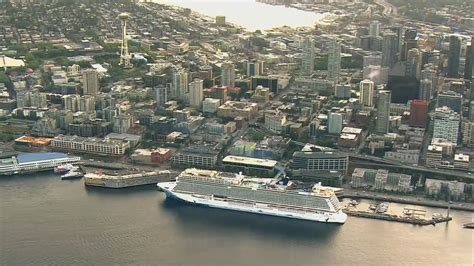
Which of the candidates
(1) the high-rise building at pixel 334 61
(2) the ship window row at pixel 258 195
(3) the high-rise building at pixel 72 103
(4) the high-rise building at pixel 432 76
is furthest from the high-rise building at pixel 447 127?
(3) the high-rise building at pixel 72 103

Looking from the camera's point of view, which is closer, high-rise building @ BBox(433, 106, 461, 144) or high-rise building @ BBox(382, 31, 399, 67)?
high-rise building @ BBox(433, 106, 461, 144)

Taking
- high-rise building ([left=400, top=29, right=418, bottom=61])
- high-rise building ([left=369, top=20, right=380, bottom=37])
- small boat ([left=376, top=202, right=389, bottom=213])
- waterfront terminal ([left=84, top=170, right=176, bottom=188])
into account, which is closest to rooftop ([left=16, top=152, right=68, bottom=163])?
waterfront terminal ([left=84, top=170, right=176, bottom=188])

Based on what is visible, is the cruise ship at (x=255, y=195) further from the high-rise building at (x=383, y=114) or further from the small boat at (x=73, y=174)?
the high-rise building at (x=383, y=114)

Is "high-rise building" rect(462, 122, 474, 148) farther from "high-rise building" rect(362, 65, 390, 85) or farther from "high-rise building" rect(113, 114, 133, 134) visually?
"high-rise building" rect(113, 114, 133, 134)

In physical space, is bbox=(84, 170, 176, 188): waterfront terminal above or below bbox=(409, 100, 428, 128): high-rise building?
below

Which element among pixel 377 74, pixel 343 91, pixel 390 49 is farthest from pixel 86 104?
pixel 390 49

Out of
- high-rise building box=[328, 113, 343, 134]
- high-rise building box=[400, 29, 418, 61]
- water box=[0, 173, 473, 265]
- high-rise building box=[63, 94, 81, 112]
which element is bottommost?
water box=[0, 173, 473, 265]

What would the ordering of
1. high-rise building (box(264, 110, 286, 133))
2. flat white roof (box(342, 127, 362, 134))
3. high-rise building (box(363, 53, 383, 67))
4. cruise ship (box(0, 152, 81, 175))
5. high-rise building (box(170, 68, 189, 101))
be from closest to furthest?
cruise ship (box(0, 152, 81, 175)) → flat white roof (box(342, 127, 362, 134)) → high-rise building (box(264, 110, 286, 133)) → high-rise building (box(170, 68, 189, 101)) → high-rise building (box(363, 53, 383, 67))

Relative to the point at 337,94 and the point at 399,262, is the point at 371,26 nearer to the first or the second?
the point at 337,94

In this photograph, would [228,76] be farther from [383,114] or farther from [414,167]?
[414,167]
